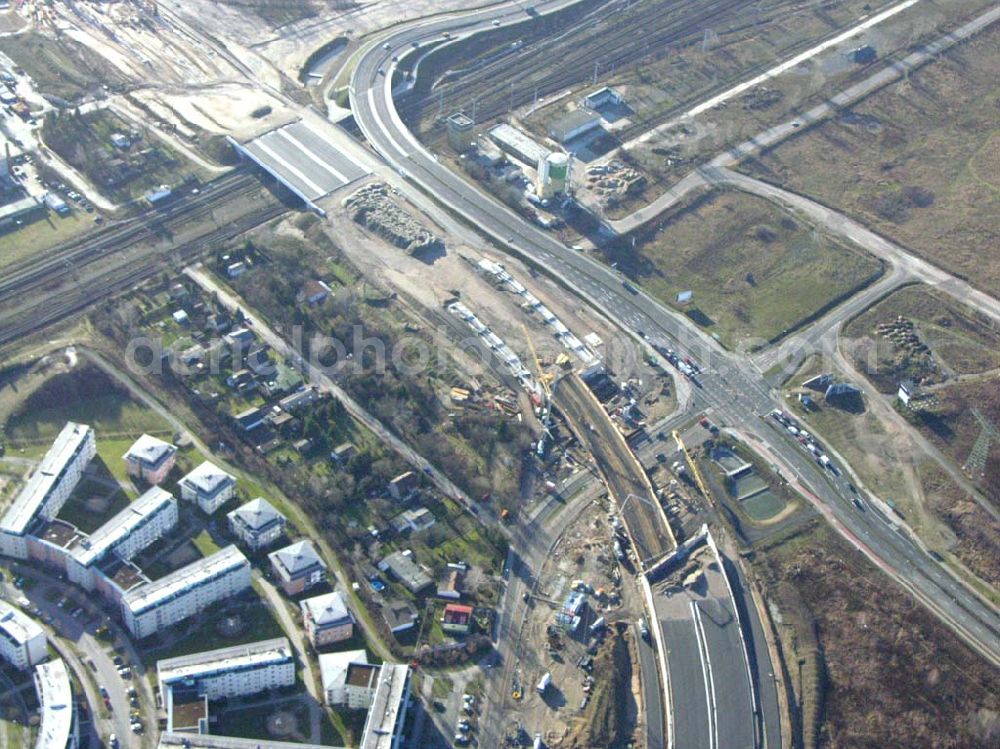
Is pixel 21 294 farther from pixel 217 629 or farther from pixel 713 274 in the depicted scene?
pixel 713 274

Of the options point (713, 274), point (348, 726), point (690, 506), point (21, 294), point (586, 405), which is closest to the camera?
point (348, 726)

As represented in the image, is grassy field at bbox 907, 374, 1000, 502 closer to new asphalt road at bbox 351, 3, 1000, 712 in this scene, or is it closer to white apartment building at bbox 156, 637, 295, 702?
new asphalt road at bbox 351, 3, 1000, 712

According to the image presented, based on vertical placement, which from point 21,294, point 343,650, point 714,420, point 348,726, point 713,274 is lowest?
point 348,726

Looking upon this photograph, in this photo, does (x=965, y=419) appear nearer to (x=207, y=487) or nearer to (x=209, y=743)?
(x=207, y=487)

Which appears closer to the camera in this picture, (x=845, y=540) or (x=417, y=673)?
(x=417, y=673)

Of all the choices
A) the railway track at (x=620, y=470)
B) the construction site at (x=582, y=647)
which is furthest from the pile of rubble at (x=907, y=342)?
the construction site at (x=582, y=647)

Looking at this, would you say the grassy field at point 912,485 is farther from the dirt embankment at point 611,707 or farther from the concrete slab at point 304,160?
the concrete slab at point 304,160

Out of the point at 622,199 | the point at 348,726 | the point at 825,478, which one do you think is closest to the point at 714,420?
the point at 825,478
